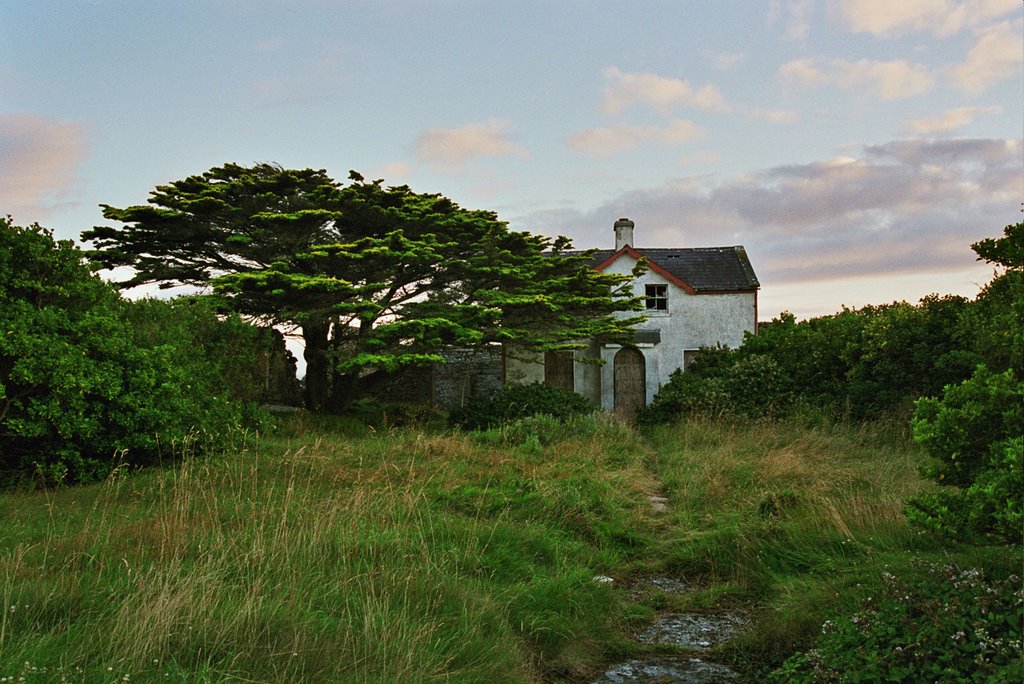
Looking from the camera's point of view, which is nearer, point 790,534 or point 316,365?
point 790,534

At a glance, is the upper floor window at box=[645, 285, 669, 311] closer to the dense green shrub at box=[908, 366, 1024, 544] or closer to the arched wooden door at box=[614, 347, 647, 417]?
the arched wooden door at box=[614, 347, 647, 417]

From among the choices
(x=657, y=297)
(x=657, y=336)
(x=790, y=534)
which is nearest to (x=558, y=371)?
(x=657, y=336)

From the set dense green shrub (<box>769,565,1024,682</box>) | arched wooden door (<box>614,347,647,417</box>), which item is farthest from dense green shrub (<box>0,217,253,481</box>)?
arched wooden door (<box>614,347,647,417</box>)

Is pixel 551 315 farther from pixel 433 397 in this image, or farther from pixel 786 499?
pixel 786 499

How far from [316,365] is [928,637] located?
58.1ft

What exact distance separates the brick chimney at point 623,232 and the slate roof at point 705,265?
0.62 meters

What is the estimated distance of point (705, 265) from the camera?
92.8ft

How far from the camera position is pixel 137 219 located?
19391 mm

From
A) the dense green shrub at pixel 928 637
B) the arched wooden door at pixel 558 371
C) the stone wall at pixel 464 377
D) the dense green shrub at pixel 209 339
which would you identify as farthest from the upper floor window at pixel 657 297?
the dense green shrub at pixel 928 637

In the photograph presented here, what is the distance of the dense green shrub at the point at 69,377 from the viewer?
30.3 feet

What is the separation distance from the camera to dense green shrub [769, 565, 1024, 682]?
4492mm

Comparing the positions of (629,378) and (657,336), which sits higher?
(657,336)

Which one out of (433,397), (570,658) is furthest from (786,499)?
(433,397)

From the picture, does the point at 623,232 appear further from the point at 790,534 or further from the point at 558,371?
the point at 790,534
